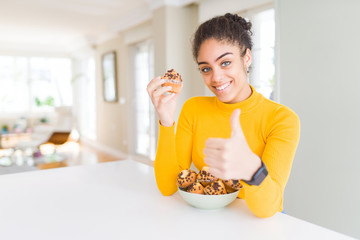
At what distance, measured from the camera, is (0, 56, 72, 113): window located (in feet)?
26.2

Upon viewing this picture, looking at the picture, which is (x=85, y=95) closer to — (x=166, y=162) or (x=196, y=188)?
(x=166, y=162)

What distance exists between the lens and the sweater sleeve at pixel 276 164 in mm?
836

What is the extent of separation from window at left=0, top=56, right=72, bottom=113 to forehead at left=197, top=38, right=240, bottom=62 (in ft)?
26.6

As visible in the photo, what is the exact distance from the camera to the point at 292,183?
2.63m

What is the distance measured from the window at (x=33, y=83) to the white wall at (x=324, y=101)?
720cm

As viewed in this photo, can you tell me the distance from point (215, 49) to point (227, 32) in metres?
0.08

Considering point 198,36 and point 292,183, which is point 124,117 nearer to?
point 292,183

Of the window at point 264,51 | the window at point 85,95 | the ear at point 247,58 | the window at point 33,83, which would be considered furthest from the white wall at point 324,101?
the window at point 33,83

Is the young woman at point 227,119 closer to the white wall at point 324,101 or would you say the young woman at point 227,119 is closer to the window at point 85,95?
the white wall at point 324,101

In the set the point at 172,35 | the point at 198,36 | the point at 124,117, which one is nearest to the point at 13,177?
the point at 198,36

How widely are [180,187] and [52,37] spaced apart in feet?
23.1

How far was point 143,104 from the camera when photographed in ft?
17.7

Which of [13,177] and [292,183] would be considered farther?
[292,183]

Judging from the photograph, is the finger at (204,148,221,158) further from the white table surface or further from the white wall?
the white wall
